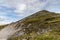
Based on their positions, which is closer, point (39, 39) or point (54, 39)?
point (54, 39)

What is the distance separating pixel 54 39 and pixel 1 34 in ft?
320

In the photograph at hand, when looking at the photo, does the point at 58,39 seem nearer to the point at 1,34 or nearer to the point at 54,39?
the point at 54,39

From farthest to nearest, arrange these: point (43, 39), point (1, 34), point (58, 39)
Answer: point (1, 34), point (43, 39), point (58, 39)

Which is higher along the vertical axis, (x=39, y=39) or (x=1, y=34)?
(x=39, y=39)

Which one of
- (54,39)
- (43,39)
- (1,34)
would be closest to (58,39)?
(54,39)

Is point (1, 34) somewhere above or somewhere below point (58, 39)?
below

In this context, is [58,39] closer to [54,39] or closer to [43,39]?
[54,39]

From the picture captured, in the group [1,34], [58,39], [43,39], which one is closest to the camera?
[58,39]

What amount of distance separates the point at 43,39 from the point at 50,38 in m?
4.55

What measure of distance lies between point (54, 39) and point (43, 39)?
656 centimetres

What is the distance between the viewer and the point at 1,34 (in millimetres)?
155125

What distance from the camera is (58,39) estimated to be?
2506 inches

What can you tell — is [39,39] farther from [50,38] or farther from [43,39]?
[50,38]

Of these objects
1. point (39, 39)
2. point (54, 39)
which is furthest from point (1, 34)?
point (54, 39)
